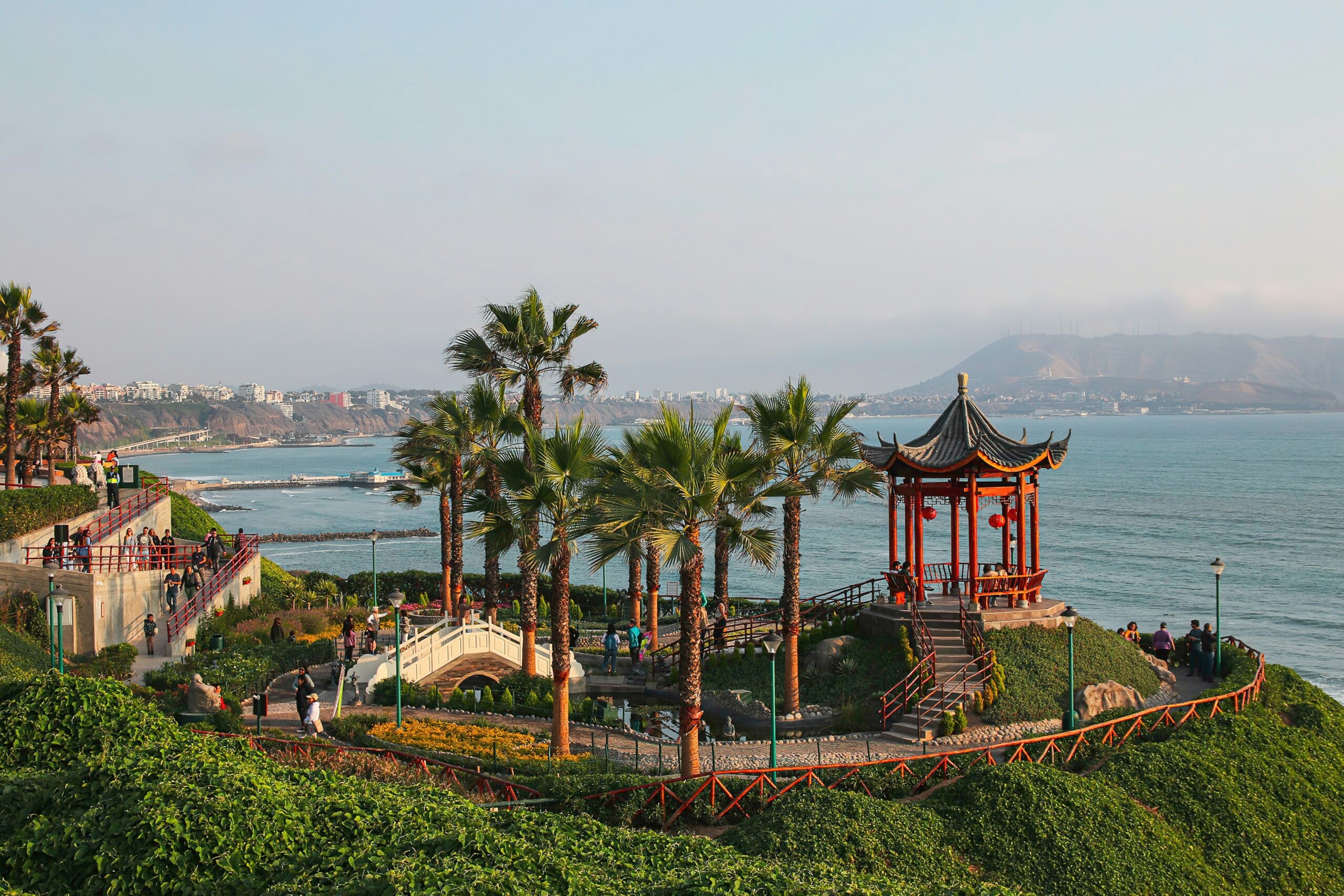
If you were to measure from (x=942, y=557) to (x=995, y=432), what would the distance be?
186 ft

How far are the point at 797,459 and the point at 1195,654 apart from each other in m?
13.4

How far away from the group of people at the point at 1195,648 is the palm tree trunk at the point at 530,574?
15.9 meters

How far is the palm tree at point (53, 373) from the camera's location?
137 feet

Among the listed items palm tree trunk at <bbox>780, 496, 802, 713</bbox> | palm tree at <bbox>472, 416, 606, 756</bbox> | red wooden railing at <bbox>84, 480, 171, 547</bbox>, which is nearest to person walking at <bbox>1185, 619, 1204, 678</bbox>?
palm tree trunk at <bbox>780, 496, 802, 713</bbox>

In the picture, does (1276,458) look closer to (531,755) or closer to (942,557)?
(942,557)

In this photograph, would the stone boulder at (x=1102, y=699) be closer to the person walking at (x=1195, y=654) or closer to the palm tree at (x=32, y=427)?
the person walking at (x=1195, y=654)

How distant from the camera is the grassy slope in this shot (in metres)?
20.6

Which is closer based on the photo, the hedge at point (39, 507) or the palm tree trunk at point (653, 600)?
the hedge at point (39, 507)

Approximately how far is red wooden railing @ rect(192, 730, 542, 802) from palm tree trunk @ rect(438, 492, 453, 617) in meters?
14.0

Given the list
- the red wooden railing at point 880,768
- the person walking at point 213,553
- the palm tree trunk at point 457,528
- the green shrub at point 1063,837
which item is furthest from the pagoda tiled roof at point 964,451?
the person walking at point 213,553

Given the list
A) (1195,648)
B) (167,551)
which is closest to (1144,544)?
(1195,648)

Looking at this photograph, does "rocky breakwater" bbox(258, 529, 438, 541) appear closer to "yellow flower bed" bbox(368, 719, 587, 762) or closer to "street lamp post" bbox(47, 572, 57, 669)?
"street lamp post" bbox(47, 572, 57, 669)

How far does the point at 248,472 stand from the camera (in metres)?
180

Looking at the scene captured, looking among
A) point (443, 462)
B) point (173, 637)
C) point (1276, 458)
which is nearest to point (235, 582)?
point (173, 637)
